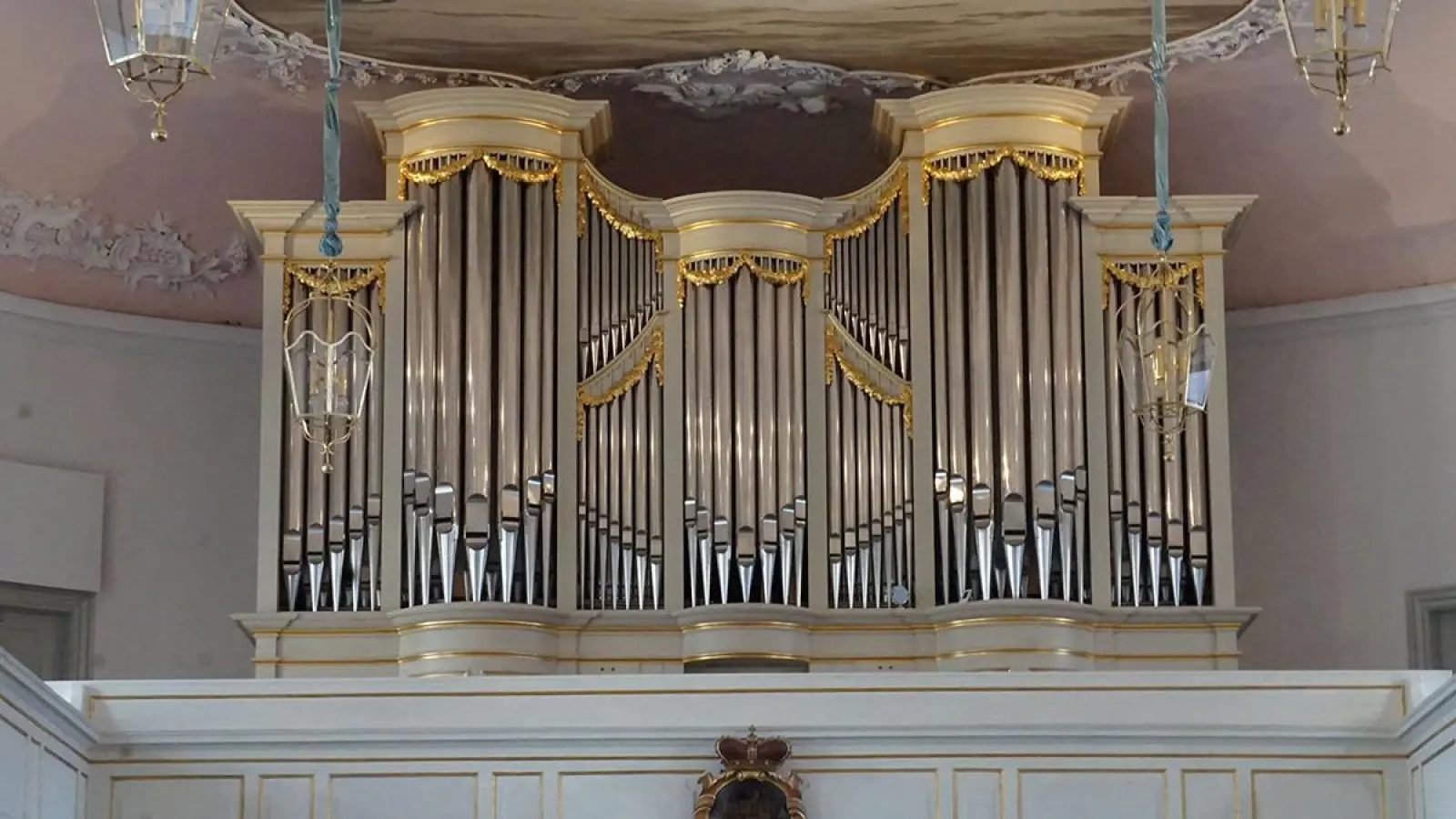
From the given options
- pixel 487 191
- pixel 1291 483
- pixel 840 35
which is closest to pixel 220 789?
pixel 487 191

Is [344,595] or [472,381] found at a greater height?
[472,381]

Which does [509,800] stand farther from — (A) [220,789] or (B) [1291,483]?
(B) [1291,483]

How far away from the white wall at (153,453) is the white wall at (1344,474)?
194 inches

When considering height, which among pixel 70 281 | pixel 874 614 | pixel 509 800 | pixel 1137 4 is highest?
pixel 1137 4

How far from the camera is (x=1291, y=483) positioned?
13.4 meters

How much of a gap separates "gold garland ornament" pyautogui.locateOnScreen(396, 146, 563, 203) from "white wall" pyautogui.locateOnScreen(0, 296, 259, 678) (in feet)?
5.19

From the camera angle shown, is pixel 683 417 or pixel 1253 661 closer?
pixel 683 417

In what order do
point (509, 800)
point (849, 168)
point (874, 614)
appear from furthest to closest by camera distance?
1. point (849, 168)
2. point (874, 614)
3. point (509, 800)

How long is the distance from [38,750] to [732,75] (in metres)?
4.97

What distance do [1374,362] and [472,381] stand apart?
442cm

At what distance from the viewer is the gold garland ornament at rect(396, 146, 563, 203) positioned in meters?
12.5

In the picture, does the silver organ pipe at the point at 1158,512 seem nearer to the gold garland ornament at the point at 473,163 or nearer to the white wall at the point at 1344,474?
the white wall at the point at 1344,474

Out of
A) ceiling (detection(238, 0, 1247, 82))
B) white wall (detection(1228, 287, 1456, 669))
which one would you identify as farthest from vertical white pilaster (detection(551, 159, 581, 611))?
white wall (detection(1228, 287, 1456, 669))

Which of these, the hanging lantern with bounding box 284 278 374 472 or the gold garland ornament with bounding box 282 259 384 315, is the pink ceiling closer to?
the gold garland ornament with bounding box 282 259 384 315
